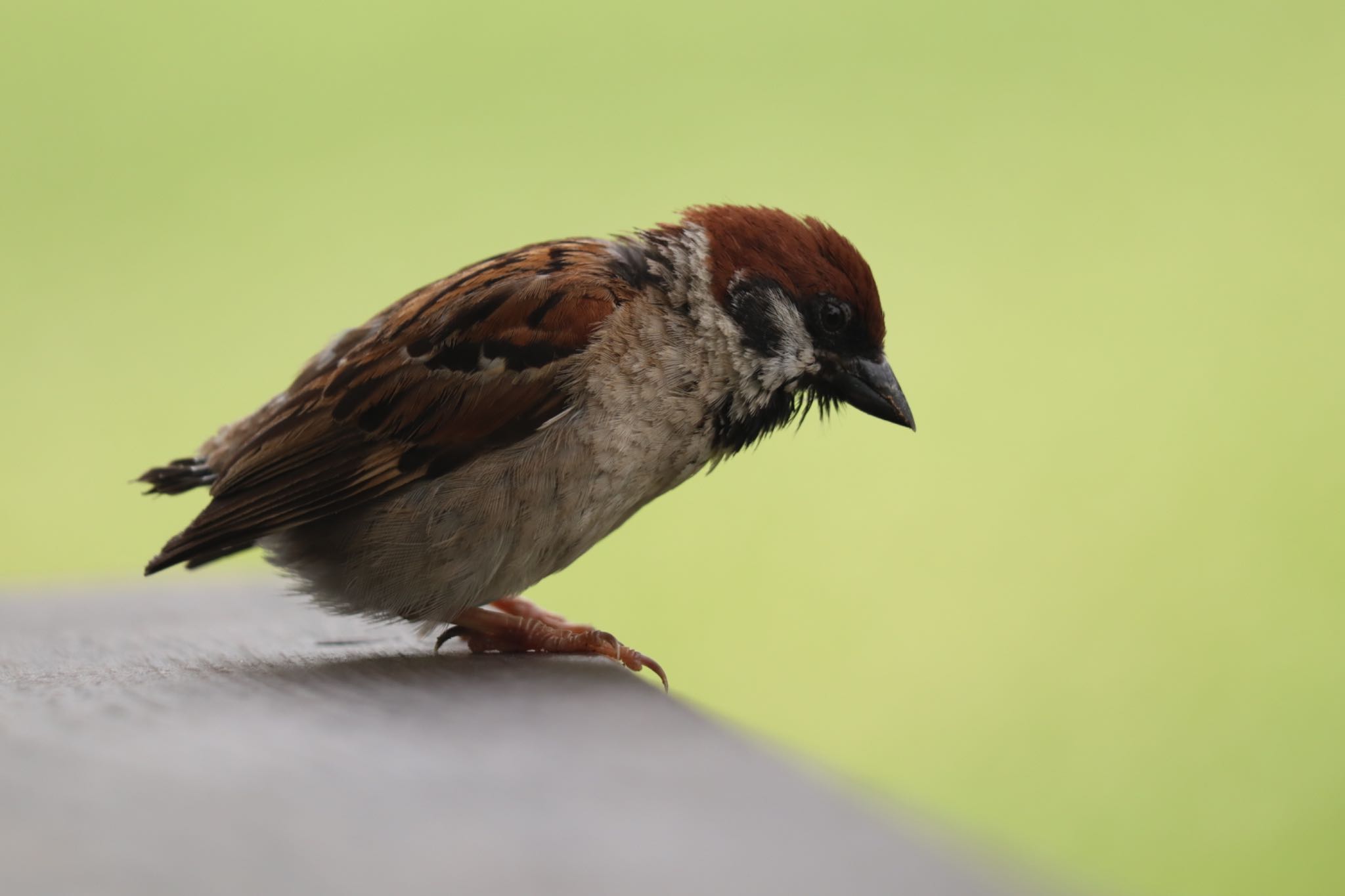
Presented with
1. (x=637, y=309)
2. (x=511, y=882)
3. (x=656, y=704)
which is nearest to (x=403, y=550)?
(x=637, y=309)

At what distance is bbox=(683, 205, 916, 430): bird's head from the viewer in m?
2.07

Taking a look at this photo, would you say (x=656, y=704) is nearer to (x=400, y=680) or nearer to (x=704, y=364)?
(x=400, y=680)

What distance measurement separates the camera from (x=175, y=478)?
2.27 meters

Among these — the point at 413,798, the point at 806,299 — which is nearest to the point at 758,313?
the point at 806,299

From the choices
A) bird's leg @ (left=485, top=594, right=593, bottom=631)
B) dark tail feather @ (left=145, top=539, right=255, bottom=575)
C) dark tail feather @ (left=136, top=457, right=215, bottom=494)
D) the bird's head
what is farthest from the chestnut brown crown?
dark tail feather @ (left=136, top=457, right=215, bottom=494)

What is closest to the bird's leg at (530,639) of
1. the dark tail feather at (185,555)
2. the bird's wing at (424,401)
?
the bird's wing at (424,401)

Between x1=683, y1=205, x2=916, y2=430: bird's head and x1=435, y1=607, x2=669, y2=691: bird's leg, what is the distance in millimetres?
520

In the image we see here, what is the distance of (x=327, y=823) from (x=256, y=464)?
4.18 ft

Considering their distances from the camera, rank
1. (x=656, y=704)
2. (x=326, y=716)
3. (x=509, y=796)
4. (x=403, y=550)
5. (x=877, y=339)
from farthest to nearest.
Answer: (x=877, y=339) → (x=403, y=550) → (x=656, y=704) → (x=326, y=716) → (x=509, y=796)

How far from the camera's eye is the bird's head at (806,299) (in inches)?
81.4

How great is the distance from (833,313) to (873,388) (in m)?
0.14

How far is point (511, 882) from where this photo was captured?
0.72 m

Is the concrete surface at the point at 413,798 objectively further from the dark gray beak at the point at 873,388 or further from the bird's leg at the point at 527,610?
the dark gray beak at the point at 873,388

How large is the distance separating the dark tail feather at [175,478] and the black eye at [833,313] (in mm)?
1047
